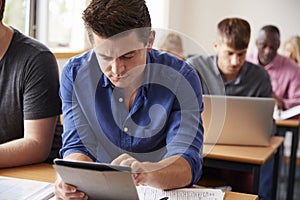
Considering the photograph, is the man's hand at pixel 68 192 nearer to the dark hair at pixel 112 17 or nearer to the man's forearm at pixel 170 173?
the man's forearm at pixel 170 173

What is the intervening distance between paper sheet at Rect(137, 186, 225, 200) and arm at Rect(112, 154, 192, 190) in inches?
0.6

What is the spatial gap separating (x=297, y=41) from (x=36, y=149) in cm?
329

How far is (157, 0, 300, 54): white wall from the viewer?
4578mm

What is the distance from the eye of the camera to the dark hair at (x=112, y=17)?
130 cm

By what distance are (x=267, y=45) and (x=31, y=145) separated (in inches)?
101

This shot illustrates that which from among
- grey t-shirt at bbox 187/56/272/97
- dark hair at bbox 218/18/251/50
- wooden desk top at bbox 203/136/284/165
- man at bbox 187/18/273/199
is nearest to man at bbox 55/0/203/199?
wooden desk top at bbox 203/136/284/165

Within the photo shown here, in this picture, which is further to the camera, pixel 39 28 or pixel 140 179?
pixel 39 28

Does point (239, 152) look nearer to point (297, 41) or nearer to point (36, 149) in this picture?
point (36, 149)

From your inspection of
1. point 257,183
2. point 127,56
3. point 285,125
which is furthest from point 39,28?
point 127,56

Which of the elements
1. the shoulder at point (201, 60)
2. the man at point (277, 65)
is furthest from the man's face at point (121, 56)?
the man at point (277, 65)

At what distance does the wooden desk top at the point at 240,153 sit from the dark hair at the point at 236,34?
674 mm

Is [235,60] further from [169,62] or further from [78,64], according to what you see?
[78,64]

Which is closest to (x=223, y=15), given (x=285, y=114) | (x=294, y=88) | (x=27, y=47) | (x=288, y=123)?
(x=294, y=88)

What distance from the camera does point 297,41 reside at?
171 inches
